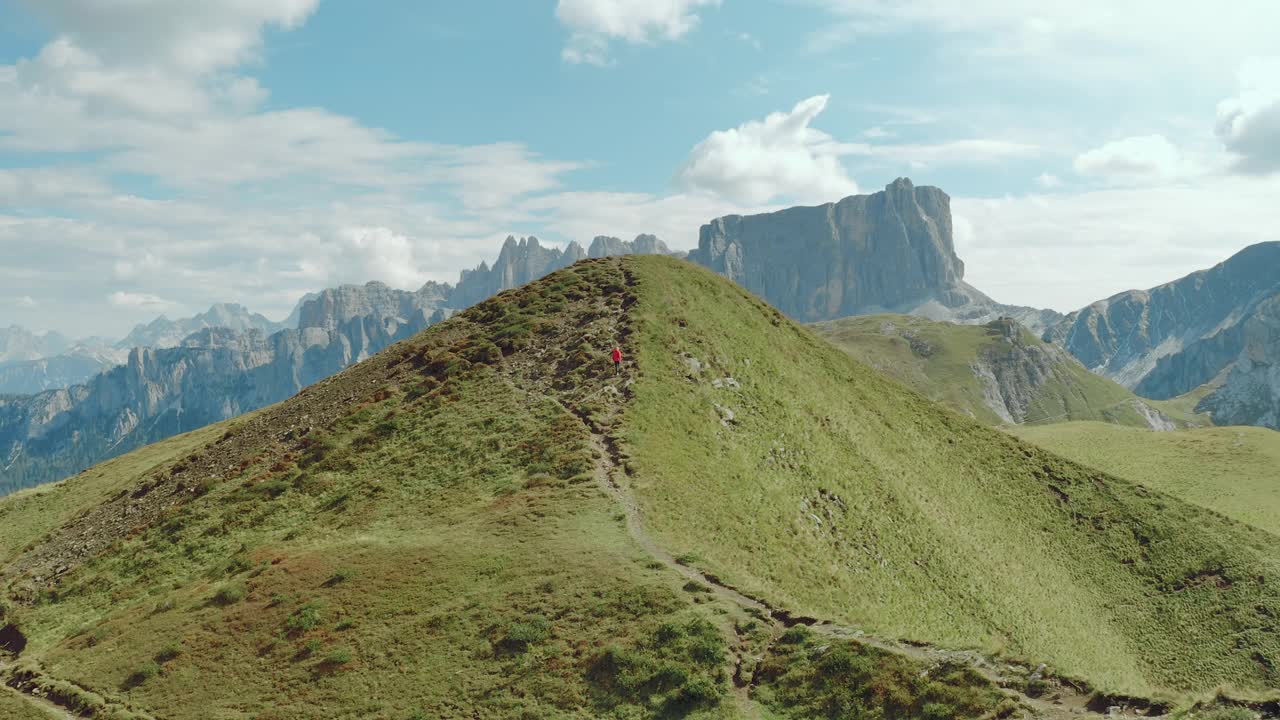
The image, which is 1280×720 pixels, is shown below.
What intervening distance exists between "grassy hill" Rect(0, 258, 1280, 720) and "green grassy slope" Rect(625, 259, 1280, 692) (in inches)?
10.9

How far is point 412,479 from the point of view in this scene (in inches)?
2078

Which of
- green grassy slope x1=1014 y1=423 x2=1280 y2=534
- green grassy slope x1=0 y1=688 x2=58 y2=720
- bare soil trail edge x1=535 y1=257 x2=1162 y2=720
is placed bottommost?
green grassy slope x1=1014 y1=423 x2=1280 y2=534

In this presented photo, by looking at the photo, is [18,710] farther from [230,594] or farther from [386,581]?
[386,581]

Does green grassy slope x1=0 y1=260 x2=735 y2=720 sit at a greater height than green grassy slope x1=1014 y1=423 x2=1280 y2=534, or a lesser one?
greater

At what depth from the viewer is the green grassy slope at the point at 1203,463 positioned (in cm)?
8575

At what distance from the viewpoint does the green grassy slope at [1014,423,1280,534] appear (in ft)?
281

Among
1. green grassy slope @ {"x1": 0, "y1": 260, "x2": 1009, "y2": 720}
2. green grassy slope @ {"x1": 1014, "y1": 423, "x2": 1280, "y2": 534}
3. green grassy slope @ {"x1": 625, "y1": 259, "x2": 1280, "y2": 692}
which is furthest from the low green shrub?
green grassy slope @ {"x1": 1014, "y1": 423, "x2": 1280, "y2": 534}

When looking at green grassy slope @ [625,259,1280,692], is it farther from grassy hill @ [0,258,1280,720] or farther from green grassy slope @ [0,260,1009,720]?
green grassy slope @ [0,260,1009,720]

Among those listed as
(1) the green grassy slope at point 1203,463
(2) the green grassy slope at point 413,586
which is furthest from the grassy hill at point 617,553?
(1) the green grassy slope at point 1203,463

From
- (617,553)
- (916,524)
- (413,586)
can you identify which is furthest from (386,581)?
(916,524)

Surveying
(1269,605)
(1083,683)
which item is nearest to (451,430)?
(1083,683)

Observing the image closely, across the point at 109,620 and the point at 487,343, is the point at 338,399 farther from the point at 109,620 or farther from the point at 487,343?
the point at 109,620

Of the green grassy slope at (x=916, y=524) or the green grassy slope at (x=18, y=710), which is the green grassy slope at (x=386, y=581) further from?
the green grassy slope at (x=916, y=524)

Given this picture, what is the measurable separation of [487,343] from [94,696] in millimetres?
42316
